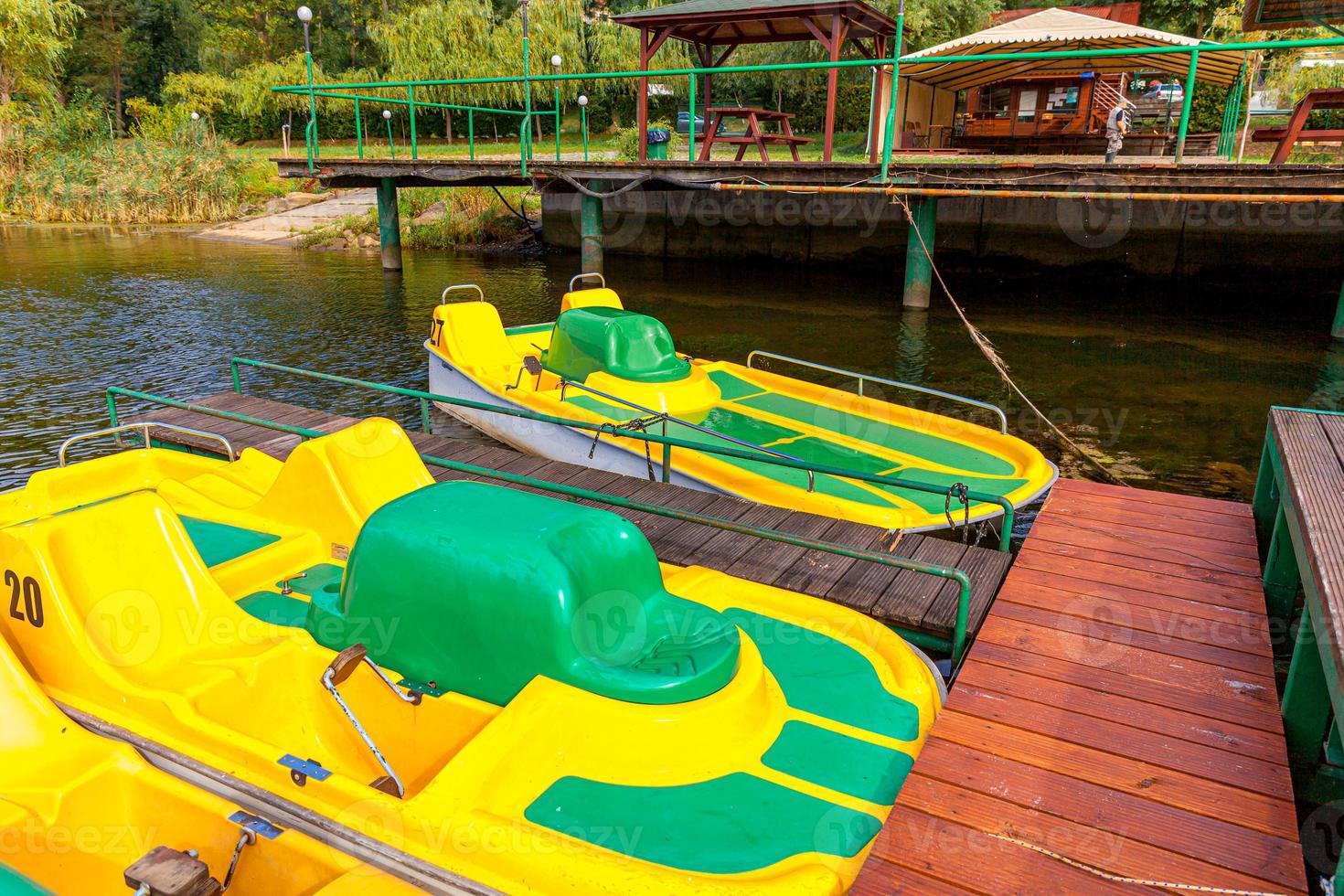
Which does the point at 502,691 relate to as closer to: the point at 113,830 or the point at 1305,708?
the point at 113,830

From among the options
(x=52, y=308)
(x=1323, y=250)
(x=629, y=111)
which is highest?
(x=629, y=111)

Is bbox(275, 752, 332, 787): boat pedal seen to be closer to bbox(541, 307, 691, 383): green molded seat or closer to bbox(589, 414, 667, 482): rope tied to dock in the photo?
bbox(589, 414, 667, 482): rope tied to dock

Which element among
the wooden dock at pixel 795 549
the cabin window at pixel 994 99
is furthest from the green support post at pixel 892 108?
the cabin window at pixel 994 99

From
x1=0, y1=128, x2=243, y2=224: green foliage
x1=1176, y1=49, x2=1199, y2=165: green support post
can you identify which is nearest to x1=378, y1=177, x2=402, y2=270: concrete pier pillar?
x1=0, y1=128, x2=243, y2=224: green foliage

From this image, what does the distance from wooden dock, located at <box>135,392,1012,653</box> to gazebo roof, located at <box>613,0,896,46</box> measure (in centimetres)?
1133

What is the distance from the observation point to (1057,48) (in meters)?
16.9

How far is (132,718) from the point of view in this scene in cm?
398

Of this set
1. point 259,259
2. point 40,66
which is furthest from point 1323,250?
point 40,66

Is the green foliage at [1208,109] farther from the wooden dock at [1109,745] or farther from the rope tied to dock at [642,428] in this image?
the wooden dock at [1109,745]

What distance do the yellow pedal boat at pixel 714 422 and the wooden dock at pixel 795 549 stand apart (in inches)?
14.7

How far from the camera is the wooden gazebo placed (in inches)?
645

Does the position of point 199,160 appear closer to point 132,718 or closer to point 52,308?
point 52,308

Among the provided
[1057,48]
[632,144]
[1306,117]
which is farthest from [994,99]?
[1306,117]

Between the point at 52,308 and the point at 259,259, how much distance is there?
306 inches
